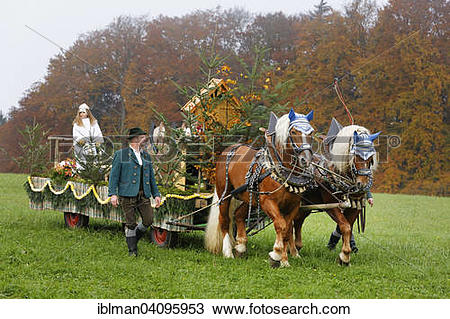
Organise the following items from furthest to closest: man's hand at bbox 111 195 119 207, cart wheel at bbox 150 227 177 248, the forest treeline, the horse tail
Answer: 1. the forest treeline
2. cart wheel at bbox 150 227 177 248
3. the horse tail
4. man's hand at bbox 111 195 119 207

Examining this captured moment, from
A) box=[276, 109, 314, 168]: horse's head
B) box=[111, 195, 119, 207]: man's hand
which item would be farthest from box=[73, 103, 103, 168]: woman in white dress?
box=[276, 109, 314, 168]: horse's head

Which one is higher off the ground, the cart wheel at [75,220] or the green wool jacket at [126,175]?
the green wool jacket at [126,175]

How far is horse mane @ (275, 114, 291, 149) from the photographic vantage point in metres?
5.72

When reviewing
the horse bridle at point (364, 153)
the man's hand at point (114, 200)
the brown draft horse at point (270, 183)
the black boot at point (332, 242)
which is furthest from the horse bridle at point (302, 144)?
the black boot at point (332, 242)

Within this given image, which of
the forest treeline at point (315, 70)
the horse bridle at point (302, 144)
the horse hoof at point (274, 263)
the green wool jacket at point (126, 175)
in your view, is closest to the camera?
the horse bridle at point (302, 144)

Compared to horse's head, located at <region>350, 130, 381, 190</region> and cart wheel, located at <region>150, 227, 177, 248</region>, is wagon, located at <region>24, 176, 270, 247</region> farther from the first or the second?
horse's head, located at <region>350, 130, 381, 190</region>

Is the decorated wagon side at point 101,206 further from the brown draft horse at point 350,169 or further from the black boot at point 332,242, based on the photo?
the black boot at point 332,242

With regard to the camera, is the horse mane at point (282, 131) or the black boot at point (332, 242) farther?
the black boot at point (332, 242)

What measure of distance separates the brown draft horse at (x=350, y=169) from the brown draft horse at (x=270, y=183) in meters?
0.63

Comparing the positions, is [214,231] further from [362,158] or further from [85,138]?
[85,138]

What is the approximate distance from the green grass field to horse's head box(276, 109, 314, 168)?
58.2 inches

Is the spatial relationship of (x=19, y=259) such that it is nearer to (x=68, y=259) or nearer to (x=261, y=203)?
(x=68, y=259)

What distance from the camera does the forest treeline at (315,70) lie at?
72.4 feet

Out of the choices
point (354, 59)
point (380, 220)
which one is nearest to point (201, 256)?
point (380, 220)
